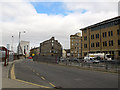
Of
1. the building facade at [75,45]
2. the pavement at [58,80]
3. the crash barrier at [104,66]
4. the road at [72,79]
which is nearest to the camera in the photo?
the pavement at [58,80]

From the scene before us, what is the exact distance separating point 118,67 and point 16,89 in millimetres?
14373

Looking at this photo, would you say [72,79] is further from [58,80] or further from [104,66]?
[104,66]

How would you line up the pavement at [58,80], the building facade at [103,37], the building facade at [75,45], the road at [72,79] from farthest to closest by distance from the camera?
1. the building facade at [75,45]
2. the building facade at [103,37]
3. the road at [72,79]
4. the pavement at [58,80]

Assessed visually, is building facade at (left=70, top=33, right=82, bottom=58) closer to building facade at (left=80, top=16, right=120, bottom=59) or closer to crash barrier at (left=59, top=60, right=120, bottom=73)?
building facade at (left=80, top=16, right=120, bottom=59)

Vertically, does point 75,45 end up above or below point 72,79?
above

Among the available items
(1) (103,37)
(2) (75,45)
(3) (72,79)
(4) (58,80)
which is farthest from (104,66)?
(2) (75,45)

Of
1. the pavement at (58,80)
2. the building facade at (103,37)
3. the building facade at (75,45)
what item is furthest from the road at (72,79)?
the building facade at (75,45)

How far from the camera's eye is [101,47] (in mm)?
59656

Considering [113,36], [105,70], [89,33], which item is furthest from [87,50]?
[105,70]

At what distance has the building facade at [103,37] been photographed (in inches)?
2082

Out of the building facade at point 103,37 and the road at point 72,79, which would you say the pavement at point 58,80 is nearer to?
the road at point 72,79

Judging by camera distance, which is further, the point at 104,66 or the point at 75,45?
the point at 75,45

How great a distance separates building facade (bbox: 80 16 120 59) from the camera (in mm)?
52875

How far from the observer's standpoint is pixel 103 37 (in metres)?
59.1
